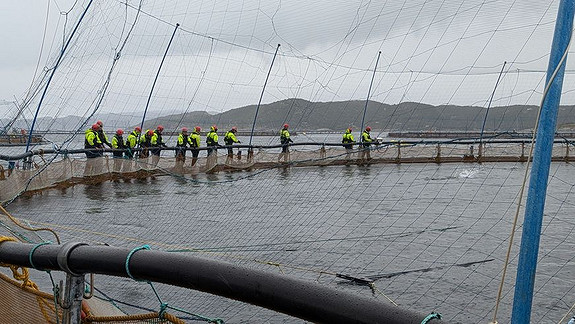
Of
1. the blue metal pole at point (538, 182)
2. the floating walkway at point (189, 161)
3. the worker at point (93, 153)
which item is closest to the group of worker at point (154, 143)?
the worker at point (93, 153)

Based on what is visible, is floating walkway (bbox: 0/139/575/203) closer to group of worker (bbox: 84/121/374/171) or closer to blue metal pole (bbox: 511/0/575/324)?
group of worker (bbox: 84/121/374/171)

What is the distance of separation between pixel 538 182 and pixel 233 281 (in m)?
1.30

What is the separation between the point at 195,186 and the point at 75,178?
11.5 feet

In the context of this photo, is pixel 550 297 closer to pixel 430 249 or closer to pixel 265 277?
pixel 430 249

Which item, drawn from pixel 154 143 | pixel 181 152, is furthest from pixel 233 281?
pixel 154 143

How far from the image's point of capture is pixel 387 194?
1563 centimetres

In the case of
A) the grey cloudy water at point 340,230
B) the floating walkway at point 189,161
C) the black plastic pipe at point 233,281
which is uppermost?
the black plastic pipe at point 233,281

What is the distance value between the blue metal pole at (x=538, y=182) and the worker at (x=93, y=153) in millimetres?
15953

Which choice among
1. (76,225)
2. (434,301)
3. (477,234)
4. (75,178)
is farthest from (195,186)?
(434,301)

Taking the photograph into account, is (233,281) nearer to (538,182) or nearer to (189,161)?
(538,182)

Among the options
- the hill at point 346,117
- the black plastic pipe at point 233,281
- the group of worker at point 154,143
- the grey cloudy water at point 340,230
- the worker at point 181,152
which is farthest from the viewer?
the hill at point 346,117

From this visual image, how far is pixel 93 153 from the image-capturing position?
18.7m

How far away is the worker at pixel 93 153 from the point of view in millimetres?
18547

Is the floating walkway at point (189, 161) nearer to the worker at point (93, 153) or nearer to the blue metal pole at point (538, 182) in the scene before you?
the worker at point (93, 153)
